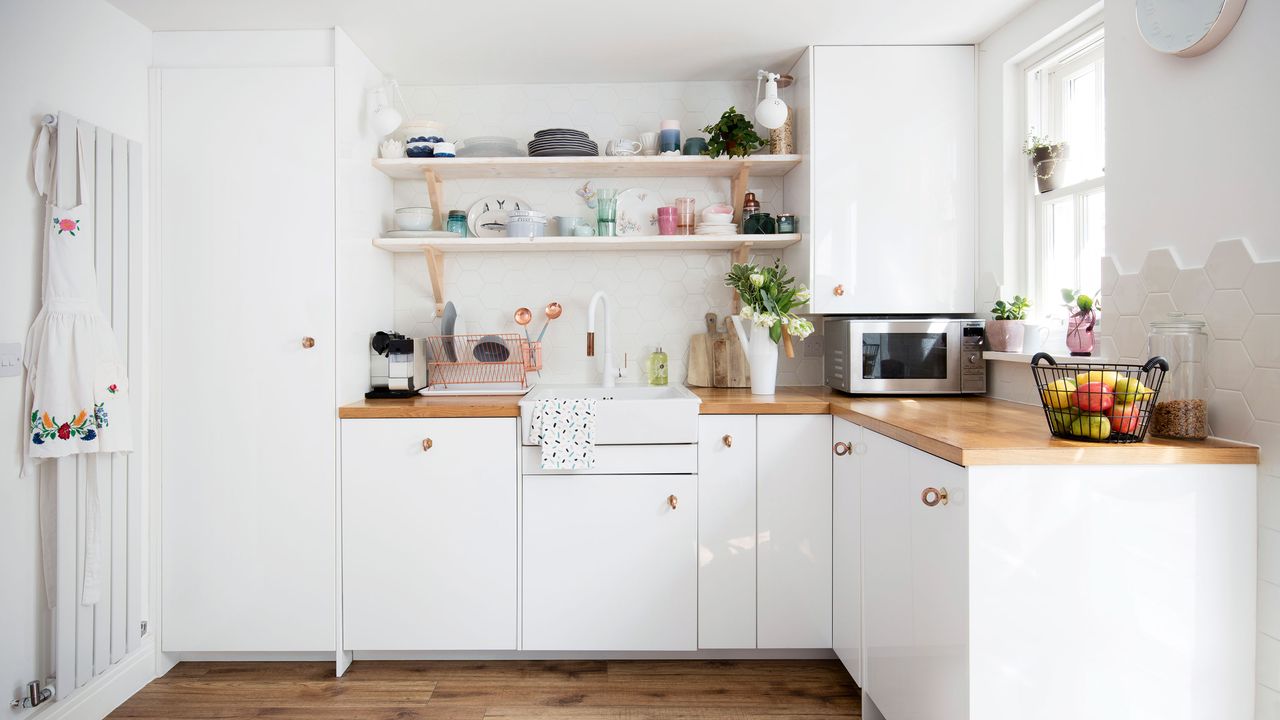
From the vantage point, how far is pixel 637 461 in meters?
2.31

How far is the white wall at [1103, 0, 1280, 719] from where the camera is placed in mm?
1381

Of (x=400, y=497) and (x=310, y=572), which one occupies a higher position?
(x=400, y=497)

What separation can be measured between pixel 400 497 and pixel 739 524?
45.5 inches

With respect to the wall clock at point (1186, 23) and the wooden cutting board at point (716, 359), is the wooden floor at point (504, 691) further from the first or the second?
the wall clock at point (1186, 23)

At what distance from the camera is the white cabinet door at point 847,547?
2.08 meters

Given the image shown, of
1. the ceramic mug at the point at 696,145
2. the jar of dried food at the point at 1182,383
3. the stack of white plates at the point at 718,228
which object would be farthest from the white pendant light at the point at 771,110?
the jar of dried food at the point at 1182,383

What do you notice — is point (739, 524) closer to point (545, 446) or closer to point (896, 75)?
point (545, 446)

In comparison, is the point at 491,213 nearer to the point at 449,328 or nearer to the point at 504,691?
the point at 449,328

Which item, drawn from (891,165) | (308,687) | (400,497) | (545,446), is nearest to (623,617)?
(545,446)

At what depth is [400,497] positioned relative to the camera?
2320mm

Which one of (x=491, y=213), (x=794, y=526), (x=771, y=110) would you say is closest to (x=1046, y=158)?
(x=771, y=110)

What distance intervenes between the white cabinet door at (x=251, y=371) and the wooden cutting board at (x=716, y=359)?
1.41m

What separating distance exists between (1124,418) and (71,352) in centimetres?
263

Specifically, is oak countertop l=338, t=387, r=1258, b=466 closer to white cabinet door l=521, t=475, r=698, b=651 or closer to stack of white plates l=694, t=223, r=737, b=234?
white cabinet door l=521, t=475, r=698, b=651
